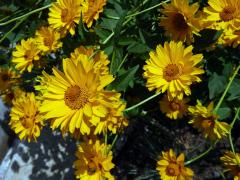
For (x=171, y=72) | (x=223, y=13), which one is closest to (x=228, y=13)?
(x=223, y=13)

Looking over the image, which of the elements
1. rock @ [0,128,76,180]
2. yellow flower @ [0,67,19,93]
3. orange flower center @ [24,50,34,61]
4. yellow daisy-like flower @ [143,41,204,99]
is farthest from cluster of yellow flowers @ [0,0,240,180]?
rock @ [0,128,76,180]

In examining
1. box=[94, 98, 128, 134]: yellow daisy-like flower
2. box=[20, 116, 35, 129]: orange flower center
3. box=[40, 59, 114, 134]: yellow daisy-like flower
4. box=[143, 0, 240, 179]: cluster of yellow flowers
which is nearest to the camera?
box=[40, 59, 114, 134]: yellow daisy-like flower

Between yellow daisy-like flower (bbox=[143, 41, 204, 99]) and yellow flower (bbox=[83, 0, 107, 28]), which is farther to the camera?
yellow flower (bbox=[83, 0, 107, 28])

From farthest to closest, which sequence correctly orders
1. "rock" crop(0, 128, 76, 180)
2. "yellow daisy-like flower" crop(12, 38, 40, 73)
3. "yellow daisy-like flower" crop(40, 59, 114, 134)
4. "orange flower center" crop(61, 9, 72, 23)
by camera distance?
"rock" crop(0, 128, 76, 180) → "yellow daisy-like flower" crop(12, 38, 40, 73) → "orange flower center" crop(61, 9, 72, 23) → "yellow daisy-like flower" crop(40, 59, 114, 134)

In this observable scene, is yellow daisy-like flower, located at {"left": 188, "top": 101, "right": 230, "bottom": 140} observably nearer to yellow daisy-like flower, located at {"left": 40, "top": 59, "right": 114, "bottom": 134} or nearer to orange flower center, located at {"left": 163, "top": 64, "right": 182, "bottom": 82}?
orange flower center, located at {"left": 163, "top": 64, "right": 182, "bottom": 82}

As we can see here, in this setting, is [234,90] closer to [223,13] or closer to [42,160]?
[223,13]

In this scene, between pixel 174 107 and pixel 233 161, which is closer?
pixel 233 161
